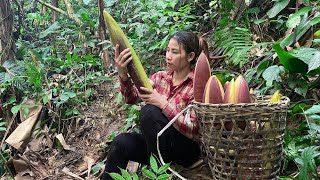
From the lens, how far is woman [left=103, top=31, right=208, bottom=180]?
2092mm

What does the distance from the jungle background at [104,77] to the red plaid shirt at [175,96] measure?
1.24 feet

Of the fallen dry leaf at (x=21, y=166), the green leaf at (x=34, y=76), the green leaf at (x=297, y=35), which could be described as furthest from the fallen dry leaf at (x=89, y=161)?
the green leaf at (x=297, y=35)

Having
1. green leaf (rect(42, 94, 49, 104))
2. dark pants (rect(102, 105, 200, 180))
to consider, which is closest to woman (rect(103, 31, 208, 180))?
dark pants (rect(102, 105, 200, 180))

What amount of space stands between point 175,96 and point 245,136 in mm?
726

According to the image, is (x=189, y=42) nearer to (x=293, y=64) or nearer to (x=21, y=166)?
(x=293, y=64)

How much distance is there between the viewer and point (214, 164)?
1.74 metres

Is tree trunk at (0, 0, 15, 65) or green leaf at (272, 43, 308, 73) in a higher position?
tree trunk at (0, 0, 15, 65)

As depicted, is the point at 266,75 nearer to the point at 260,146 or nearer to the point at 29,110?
the point at 260,146

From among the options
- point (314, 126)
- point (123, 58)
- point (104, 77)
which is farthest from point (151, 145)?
point (104, 77)

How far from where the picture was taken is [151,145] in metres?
2.13

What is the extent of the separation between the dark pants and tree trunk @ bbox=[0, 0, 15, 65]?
→ 245cm

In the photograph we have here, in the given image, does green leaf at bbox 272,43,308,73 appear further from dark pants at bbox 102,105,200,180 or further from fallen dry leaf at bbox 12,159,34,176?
fallen dry leaf at bbox 12,159,34,176

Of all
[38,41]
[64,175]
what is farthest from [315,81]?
[38,41]

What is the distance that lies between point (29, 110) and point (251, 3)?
2535mm
